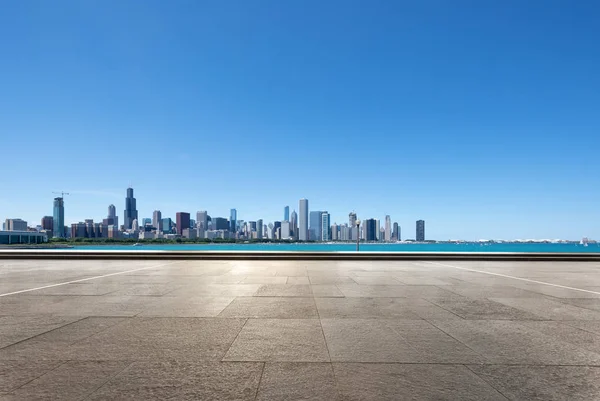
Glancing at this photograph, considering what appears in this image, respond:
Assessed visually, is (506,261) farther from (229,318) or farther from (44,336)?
(44,336)

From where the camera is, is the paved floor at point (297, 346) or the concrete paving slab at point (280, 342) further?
the concrete paving slab at point (280, 342)

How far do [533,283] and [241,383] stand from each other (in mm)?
14181

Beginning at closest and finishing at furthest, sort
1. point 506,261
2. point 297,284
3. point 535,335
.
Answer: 1. point 535,335
2. point 297,284
3. point 506,261

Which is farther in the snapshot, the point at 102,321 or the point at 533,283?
the point at 533,283

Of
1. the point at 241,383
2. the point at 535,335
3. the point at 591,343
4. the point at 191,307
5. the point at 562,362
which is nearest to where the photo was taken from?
the point at 241,383

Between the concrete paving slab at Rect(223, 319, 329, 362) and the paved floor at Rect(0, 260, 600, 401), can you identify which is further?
the concrete paving slab at Rect(223, 319, 329, 362)

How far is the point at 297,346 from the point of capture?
5770mm

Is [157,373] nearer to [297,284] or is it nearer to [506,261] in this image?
[297,284]

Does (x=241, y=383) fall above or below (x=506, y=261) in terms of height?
above

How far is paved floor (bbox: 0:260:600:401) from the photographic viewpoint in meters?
4.17

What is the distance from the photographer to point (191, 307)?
8906 mm

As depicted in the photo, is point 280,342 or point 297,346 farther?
point 280,342

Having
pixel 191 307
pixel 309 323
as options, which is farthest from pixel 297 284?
pixel 309 323

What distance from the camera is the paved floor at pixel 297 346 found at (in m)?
4.17
